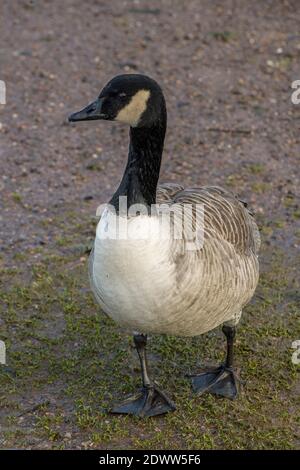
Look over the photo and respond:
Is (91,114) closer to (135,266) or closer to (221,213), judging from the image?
(135,266)

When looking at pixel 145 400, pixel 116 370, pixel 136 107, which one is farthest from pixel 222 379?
pixel 136 107

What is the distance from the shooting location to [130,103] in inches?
158

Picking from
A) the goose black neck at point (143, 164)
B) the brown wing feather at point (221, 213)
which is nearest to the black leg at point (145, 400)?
the brown wing feather at point (221, 213)

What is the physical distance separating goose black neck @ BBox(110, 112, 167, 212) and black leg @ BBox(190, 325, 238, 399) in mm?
1198

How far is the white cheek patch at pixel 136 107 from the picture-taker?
4.01 metres

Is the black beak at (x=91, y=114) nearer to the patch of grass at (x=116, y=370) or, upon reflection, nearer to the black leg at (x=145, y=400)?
the black leg at (x=145, y=400)

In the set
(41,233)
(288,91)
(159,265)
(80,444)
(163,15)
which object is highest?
(163,15)

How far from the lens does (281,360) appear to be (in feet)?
16.8

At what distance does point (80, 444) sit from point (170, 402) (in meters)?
0.63

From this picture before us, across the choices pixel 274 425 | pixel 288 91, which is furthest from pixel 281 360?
pixel 288 91

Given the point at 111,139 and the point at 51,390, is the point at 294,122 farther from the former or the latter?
the point at 51,390

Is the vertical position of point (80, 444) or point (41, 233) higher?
point (41, 233)

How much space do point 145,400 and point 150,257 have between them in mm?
1097

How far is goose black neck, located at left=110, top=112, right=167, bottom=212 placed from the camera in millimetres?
4090
